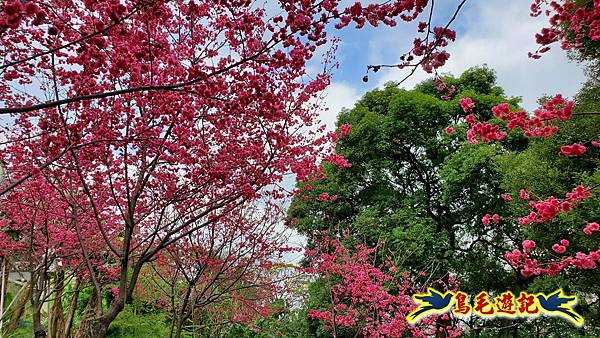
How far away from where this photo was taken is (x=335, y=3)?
2627 mm

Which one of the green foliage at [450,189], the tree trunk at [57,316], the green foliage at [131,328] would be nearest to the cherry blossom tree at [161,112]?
the tree trunk at [57,316]

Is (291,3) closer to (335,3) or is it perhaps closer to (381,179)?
(335,3)

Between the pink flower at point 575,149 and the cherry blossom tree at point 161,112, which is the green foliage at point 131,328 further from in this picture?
the pink flower at point 575,149

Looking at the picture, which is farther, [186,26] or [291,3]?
[186,26]

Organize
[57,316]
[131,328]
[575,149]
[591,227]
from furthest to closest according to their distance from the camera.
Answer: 1. [131,328]
2. [57,316]
3. [591,227]
4. [575,149]

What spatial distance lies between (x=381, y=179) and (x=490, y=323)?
15.5 feet

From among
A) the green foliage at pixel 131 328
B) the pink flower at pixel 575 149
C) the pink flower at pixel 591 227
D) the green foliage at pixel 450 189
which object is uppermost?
the green foliage at pixel 450 189

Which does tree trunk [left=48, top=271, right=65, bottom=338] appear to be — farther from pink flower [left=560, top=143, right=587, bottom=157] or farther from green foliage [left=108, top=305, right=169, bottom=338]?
pink flower [left=560, top=143, right=587, bottom=157]

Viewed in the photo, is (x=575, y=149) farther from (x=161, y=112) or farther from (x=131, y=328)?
(x=131, y=328)

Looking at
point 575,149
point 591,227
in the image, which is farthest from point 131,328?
point 575,149

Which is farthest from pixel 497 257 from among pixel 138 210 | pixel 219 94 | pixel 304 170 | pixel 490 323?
pixel 219 94

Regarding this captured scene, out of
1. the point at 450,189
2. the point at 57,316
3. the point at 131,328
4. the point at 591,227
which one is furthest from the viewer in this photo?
the point at 450,189

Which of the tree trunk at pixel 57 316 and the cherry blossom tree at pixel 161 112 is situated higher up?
the cherry blossom tree at pixel 161 112

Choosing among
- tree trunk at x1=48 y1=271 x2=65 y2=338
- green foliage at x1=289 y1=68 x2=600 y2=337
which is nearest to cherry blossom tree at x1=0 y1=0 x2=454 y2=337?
A: tree trunk at x1=48 y1=271 x2=65 y2=338
